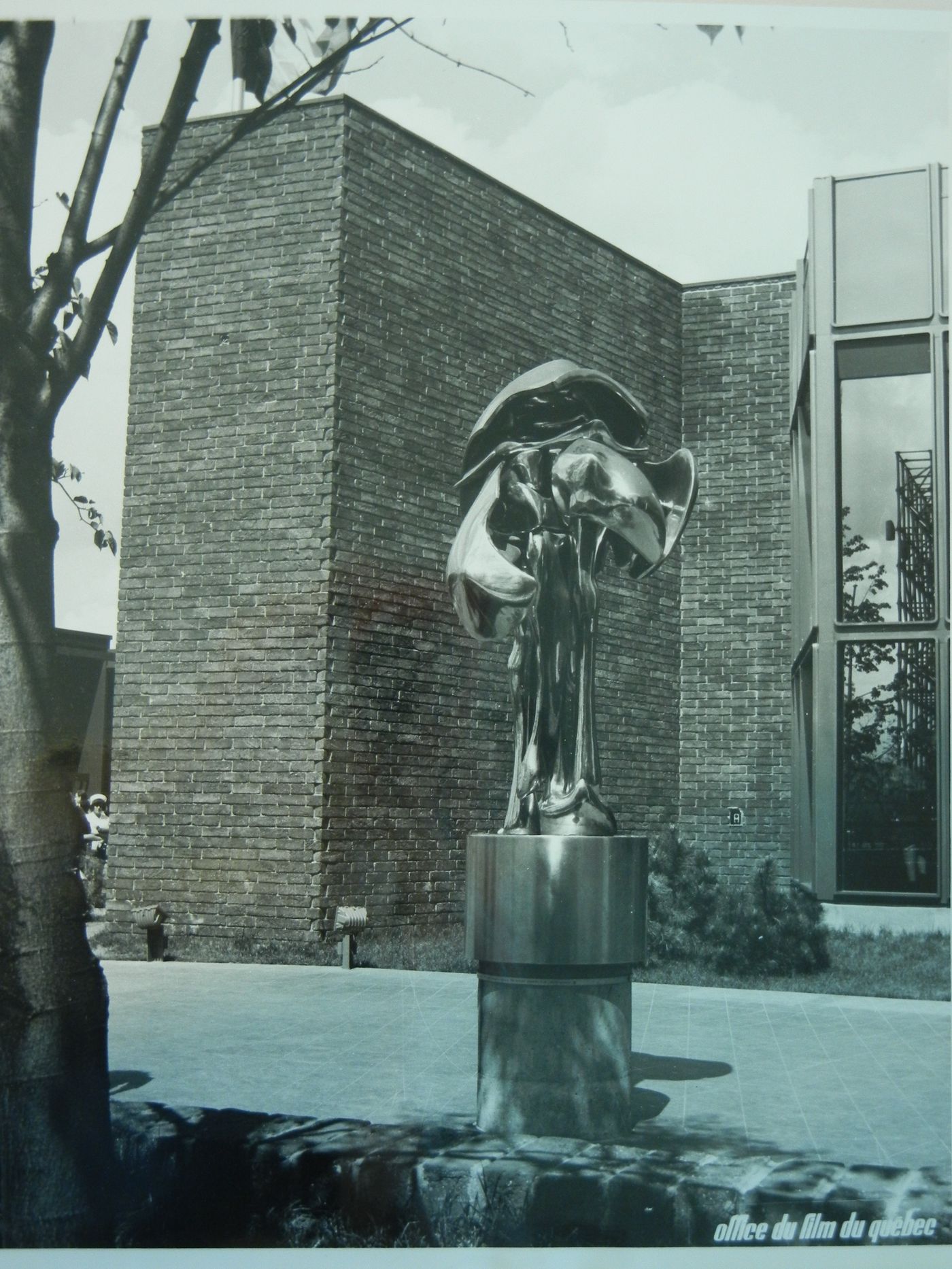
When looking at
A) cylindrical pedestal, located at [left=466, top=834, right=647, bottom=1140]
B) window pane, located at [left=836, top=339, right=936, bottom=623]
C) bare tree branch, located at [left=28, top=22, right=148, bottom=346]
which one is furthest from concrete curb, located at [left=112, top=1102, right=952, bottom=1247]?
bare tree branch, located at [left=28, top=22, right=148, bottom=346]

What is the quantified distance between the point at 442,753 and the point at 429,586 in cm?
62

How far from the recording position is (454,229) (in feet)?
17.6

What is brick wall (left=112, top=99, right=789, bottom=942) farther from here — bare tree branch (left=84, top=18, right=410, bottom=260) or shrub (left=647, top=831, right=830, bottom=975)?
bare tree branch (left=84, top=18, right=410, bottom=260)

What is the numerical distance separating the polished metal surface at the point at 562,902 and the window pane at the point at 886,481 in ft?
5.03

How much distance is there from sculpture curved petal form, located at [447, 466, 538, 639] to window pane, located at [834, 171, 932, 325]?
173 cm

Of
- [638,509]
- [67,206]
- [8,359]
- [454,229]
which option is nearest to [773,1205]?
[638,509]

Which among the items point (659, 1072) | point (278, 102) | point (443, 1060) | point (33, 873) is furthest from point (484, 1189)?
point (278, 102)

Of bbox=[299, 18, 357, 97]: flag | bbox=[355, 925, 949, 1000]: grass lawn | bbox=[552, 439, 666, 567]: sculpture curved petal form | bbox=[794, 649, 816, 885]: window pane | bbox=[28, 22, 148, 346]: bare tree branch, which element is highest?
bbox=[299, 18, 357, 97]: flag

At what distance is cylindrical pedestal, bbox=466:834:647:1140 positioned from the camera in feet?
11.6

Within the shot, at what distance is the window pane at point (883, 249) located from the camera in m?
4.52

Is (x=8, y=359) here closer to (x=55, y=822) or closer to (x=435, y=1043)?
(x=55, y=822)

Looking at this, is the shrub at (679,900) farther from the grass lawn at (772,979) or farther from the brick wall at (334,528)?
the grass lawn at (772,979)

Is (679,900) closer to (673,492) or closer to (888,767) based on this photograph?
(888,767)

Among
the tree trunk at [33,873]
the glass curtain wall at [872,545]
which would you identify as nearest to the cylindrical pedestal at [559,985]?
the tree trunk at [33,873]
